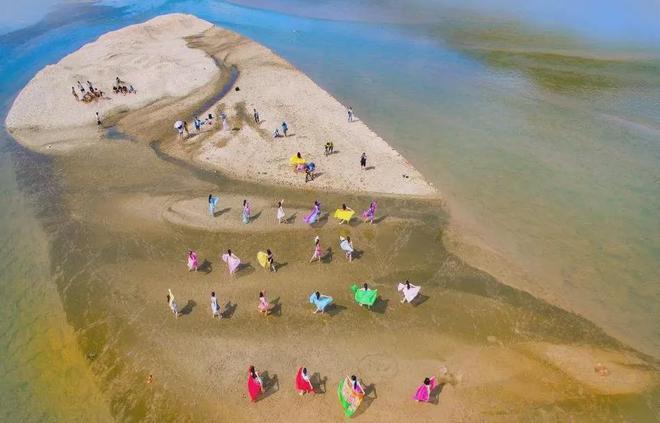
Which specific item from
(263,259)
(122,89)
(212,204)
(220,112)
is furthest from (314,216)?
(122,89)

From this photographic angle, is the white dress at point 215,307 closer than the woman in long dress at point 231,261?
Yes

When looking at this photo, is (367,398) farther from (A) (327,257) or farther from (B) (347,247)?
(A) (327,257)

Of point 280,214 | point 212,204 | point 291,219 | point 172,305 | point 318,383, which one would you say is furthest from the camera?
point 291,219

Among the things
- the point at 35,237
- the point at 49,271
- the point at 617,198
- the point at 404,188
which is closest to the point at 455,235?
the point at 404,188

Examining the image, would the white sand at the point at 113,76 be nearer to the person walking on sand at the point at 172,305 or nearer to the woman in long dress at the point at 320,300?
the person walking on sand at the point at 172,305

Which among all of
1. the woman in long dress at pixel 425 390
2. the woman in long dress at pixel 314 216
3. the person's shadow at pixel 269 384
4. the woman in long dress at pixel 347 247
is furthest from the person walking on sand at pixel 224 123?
the woman in long dress at pixel 425 390

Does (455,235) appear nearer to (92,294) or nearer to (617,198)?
(617,198)

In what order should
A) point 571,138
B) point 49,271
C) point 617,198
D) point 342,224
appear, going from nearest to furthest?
1. point 49,271
2. point 342,224
3. point 617,198
4. point 571,138
